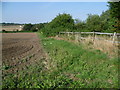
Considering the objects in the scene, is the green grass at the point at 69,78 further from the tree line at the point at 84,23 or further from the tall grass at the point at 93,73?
the tree line at the point at 84,23

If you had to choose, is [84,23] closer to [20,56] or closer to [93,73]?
[20,56]

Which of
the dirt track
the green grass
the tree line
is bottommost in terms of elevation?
the green grass

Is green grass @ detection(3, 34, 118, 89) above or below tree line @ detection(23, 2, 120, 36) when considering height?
below

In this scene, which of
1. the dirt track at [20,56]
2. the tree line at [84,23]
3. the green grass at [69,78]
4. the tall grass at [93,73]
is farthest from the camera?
Answer: the tree line at [84,23]

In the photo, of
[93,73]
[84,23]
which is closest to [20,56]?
[93,73]

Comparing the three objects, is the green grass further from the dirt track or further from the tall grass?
the dirt track

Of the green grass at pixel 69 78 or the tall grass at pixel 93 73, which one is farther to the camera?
the tall grass at pixel 93 73

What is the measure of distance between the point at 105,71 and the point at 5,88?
370 centimetres

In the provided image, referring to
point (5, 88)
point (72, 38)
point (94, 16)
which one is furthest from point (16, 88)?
point (94, 16)

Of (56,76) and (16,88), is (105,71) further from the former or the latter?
(16,88)

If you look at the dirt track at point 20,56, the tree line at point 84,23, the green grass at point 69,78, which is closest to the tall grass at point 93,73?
the green grass at point 69,78

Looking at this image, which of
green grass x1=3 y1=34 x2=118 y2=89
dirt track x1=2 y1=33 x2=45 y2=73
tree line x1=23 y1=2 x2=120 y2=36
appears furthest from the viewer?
tree line x1=23 y1=2 x2=120 y2=36

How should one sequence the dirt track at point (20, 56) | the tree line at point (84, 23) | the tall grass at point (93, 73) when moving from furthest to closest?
the tree line at point (84, 23) < the dirt track at point (20, 56) < the tall grass at point (93, 73)

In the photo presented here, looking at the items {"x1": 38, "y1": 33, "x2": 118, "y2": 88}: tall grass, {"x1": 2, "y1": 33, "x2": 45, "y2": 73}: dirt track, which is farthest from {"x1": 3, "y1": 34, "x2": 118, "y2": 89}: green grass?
{"x1": 2, "y1": 33, "x2": 45, "y2": 73}: dirt track
